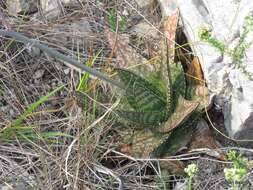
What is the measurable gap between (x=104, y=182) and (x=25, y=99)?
503 mm

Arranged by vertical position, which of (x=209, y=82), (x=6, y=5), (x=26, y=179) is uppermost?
(x=6, y=5)

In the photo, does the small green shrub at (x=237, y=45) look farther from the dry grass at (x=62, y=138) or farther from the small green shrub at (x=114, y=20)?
the small green shrub at (x=114, y=20)

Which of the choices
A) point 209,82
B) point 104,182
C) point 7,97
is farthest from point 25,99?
point 209,82

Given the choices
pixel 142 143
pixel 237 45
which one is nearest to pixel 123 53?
pixel 142 143

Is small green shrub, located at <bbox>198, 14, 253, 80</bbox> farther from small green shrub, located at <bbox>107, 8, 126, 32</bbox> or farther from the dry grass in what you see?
small green shrub, located at <bbox>107, 8, 126, 32</bbox>

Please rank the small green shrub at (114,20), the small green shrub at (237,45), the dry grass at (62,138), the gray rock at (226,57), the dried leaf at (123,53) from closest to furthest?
the small green shrub at (237,45)
the gray rock at (226,57)
the dry grass at (62,138)
the dried leaf at (123,53)
the small green shrub at (114,20)

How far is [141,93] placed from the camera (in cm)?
196

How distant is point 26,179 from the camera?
1.95 m

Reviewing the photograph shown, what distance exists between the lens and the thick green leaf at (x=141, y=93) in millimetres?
1954

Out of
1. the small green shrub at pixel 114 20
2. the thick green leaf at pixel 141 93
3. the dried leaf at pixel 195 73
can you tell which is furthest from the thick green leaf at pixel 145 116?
the small green shrub at pixel 114 20

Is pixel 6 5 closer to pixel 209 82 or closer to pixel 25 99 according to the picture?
pixel 25 99

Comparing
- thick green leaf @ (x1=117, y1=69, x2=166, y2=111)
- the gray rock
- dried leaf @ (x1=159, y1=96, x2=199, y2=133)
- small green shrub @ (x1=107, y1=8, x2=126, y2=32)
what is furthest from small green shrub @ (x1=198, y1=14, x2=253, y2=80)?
small green shrub @ (x1=107, y1=8, x2=126, y2=32)

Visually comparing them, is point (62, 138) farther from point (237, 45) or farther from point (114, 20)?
point (237, 45)

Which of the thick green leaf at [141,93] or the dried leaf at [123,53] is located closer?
the thick green leaf at [141,93]
